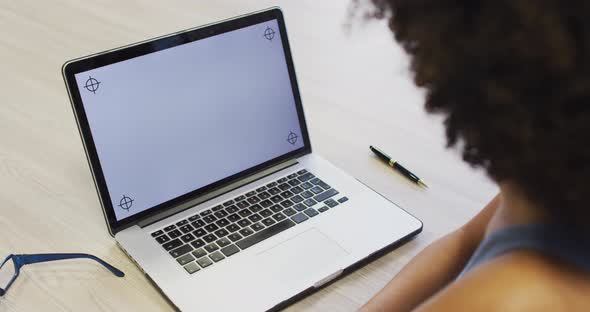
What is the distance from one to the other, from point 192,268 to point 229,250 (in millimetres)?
56

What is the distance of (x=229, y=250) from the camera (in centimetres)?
83

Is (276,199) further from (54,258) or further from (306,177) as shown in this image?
(54,258)

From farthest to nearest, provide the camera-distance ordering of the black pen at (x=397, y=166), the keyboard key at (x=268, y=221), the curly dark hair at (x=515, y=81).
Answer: the black pen at (x=397, y=166) → the keyboard key at (x=268, y=221) → the curly dark hair at (x=515, y=81)

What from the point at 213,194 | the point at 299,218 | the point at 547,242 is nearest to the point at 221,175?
the point at 213,194

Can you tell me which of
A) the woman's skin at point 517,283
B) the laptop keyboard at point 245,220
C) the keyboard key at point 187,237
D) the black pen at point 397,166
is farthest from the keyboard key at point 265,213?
the woman's skin at point 517,283

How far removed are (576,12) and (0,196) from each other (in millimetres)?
820

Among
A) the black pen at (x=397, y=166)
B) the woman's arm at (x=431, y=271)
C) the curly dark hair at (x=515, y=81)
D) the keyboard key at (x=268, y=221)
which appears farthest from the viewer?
the black pen at (x=397, y=166)

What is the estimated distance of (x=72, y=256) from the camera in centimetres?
84

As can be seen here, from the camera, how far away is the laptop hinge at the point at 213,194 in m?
0.88

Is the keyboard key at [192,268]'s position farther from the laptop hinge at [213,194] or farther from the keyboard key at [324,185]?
the keyboard key at [324,185]

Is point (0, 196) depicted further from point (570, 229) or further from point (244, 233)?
point (570, 229)

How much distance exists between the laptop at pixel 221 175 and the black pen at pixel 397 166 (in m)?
0.09

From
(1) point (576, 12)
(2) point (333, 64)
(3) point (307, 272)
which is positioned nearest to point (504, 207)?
(1) point (576, 12)

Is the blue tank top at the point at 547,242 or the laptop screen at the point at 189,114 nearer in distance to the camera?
the blue tank top at the point at 547,242
